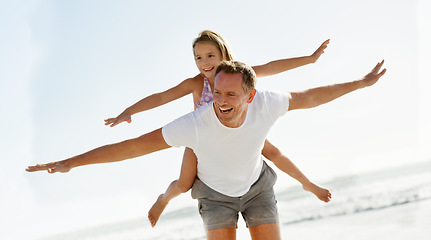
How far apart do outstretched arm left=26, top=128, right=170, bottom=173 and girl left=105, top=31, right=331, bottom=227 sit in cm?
84

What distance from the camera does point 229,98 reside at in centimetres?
337

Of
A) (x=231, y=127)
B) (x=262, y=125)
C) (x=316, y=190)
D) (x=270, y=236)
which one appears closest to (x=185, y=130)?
(x=231, y=127)

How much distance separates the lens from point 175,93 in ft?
14.7

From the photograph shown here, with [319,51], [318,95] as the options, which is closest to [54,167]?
[318,95]

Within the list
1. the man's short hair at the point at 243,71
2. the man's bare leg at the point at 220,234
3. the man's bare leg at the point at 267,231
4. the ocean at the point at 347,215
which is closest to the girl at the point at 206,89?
the man's bare leg at the point at 220,234

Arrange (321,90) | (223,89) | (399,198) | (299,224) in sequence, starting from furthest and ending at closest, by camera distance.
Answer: (399,198) → (299,224) → (321,90) → (223,89)

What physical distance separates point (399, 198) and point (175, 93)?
11094 mm

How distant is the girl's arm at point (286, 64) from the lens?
457cm

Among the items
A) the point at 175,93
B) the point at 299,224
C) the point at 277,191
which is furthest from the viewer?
the point at 277,191

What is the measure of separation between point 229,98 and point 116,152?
870 millimetres

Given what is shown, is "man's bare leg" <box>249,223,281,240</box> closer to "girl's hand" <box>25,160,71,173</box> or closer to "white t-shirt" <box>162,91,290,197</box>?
"white t-shirt" <box>162,91,290,197</box>

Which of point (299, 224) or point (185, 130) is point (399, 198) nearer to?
point (299, 224)

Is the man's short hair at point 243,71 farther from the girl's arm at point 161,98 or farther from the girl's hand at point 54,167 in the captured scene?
the girl's hand at point 54,167

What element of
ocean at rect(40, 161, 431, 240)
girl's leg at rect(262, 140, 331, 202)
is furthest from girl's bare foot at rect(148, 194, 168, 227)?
ocean at rect(40, 161, 431, 240)
